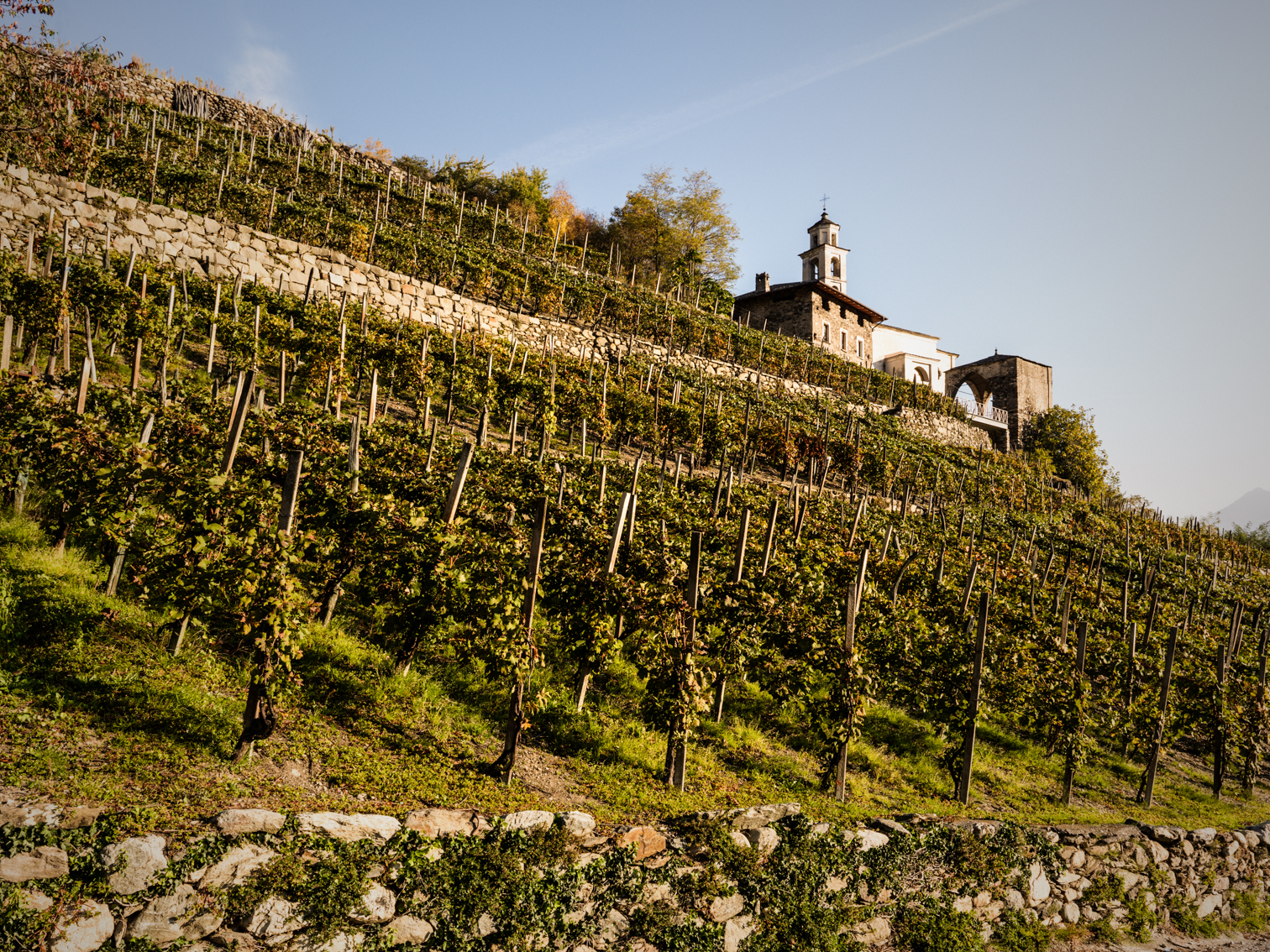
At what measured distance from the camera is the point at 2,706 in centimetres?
532

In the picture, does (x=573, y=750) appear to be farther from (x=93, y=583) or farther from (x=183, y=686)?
(x=93, y=583)

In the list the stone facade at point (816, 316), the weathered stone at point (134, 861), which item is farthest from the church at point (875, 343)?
the weathered stone at point (134, 861)

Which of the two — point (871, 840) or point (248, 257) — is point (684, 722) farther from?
point (248, 257)

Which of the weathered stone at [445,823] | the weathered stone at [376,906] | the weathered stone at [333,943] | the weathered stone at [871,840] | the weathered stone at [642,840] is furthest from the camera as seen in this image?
the weathered stone at [871,840]

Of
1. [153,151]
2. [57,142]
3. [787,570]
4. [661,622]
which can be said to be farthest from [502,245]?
[661,622]

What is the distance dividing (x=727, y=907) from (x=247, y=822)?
13.1 ft

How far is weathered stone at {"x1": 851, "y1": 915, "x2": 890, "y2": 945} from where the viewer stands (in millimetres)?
6684

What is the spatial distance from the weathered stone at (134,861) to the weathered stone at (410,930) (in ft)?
5.01

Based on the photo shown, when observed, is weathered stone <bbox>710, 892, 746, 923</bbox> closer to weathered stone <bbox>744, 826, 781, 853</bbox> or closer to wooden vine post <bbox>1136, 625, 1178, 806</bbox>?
weathered stone <bbox>744, 826, 781, 853</bbox>

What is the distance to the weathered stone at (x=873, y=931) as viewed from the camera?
6684mm

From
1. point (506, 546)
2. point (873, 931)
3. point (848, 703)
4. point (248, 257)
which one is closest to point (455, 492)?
point (506, 546)

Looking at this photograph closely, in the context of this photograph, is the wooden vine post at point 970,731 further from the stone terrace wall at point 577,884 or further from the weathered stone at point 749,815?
the weathered stone at point 749,815

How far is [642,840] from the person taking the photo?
5.91 meters

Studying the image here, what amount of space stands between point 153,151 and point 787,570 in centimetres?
2986
